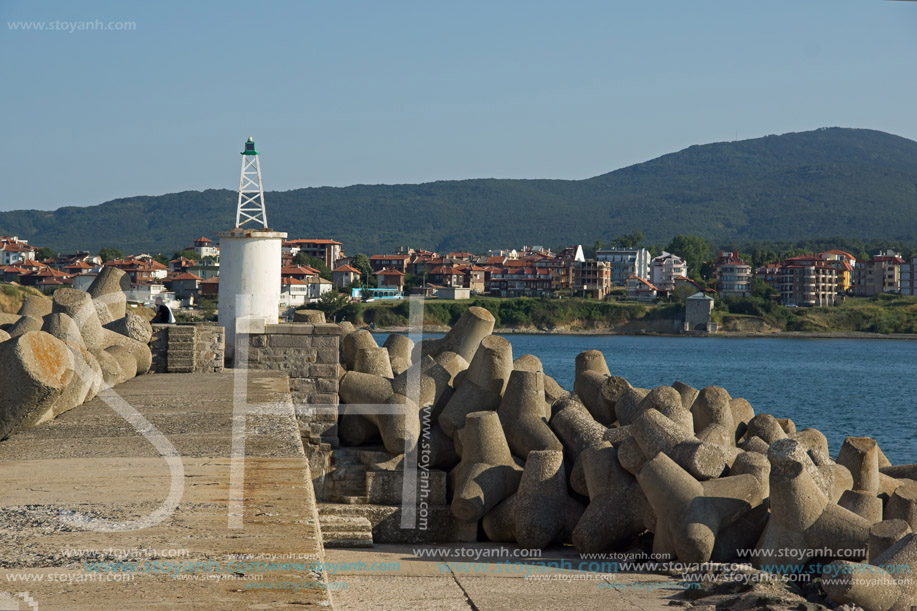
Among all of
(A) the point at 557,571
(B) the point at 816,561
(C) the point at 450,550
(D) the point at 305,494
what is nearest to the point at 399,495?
(C) the point at 450,550

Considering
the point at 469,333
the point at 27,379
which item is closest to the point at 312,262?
the point at 469,333

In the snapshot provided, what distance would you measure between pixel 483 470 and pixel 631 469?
1401 mm

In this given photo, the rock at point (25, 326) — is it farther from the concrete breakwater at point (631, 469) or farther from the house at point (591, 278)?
the house at point (591, 278)

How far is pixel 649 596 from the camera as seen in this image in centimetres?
695

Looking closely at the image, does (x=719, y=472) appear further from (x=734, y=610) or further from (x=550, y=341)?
(x=550, y=341)

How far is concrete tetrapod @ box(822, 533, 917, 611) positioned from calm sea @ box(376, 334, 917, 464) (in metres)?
17.4

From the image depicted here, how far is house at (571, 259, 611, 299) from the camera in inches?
4668

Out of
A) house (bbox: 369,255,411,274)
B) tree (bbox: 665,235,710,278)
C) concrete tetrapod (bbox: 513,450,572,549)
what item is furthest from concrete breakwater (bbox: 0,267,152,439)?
tree (bbox: 665,235,710,278)

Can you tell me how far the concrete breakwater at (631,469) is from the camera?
7246 mm

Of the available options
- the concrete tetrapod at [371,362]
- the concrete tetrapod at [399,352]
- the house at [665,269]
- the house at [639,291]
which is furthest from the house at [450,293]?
the concrete tetrapod at [371,362]

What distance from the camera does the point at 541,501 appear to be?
8797 mm

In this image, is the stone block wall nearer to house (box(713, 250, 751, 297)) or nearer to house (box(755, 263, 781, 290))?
house (box(755, 263, 781, 290))

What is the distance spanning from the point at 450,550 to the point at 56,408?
Answer: 3527mm

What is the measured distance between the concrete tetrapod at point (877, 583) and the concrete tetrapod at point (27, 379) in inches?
197
